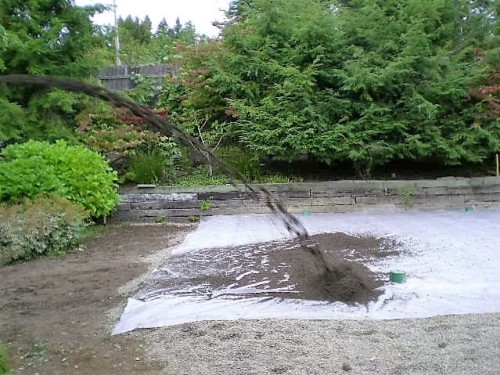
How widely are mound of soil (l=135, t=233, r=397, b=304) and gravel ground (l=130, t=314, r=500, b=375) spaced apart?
458 millimetres

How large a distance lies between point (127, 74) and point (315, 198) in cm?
399

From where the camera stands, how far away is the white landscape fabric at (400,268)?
3152 millimetres

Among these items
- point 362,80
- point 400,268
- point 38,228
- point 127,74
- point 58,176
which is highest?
point 127,74

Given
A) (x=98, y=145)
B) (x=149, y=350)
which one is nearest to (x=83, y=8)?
(x=98, y=145)

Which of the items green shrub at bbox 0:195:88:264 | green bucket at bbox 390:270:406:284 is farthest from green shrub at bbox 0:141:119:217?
green bucket at bbox 390:270:406:284

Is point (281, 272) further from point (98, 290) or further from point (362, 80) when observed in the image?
point (362, 80)

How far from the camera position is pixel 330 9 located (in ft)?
25.6

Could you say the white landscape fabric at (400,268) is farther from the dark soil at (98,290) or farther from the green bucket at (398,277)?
the dark soil at (98,290)

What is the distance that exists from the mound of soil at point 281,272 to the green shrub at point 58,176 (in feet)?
6.24

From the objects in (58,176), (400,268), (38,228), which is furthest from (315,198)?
(38,228)

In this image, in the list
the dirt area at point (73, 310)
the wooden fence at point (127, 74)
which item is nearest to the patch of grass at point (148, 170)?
the dirt area at point (73, 310)

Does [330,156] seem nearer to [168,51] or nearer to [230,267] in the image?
[230,267]

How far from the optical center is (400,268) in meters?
4.05

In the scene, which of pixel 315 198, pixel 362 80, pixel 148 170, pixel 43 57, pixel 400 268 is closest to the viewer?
pixel 400 268
